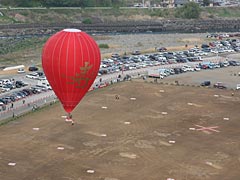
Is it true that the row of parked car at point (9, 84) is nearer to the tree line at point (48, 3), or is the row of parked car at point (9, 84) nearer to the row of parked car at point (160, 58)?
the row of parked car at point (160, 58)

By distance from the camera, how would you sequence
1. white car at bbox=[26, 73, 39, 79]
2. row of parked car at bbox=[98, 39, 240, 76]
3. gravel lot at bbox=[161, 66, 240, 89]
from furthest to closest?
row of parked car at bbox=[98, 39, 240, 76], gravel lot at bbox=[161, 66, 240, 89], white car at bbox=[26, 73, 39, 79]

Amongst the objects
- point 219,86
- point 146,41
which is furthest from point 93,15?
point 219,86

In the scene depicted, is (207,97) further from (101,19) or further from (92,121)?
(101,19)

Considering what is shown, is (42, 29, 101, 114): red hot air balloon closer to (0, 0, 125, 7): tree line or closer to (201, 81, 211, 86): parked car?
(201, 81, 211, 86): parked car

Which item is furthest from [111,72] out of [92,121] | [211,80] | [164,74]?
[92,121]

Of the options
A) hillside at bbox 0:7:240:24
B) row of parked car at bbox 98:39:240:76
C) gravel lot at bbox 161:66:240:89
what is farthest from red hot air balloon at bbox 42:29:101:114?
hillside at bbox 0:7:240:24

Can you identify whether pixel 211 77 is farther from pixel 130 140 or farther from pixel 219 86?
pixel 130 140
